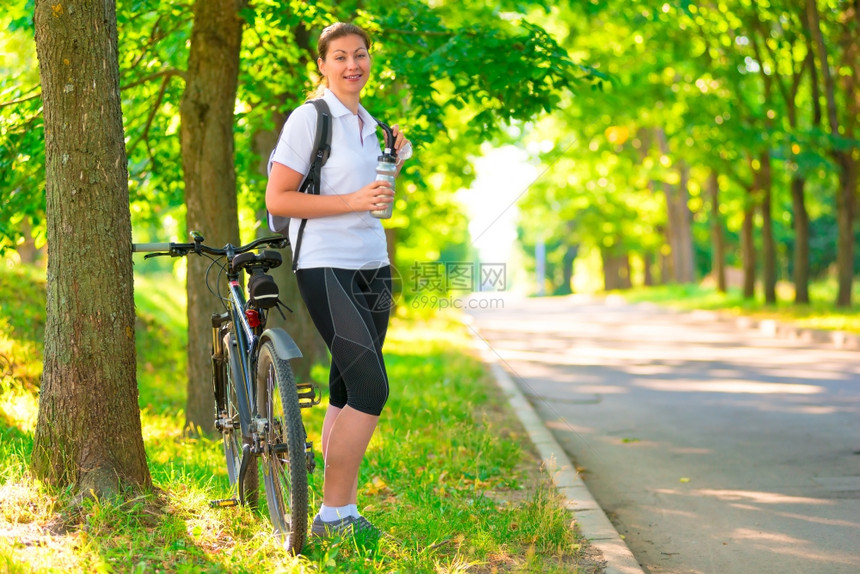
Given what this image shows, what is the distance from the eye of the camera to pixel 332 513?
3.94m

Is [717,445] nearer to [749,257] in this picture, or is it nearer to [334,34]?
[334,34]

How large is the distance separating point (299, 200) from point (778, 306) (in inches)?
758

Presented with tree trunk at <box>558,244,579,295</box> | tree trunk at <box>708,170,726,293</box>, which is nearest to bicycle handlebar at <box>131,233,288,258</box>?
tree trunk at <box>708,170,726,293</box>

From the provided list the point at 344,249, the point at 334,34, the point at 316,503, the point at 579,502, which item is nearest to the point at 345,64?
the point at 334,34

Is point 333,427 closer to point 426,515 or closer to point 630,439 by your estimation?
point 426,515

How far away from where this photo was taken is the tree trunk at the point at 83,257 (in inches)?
157

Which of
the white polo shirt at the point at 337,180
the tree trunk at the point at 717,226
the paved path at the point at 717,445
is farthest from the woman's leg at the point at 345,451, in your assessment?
the tree trunk at the point at 717,226

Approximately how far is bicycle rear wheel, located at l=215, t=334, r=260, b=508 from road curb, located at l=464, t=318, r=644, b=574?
1139 millimetres

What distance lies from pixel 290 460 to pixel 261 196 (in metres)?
5.09

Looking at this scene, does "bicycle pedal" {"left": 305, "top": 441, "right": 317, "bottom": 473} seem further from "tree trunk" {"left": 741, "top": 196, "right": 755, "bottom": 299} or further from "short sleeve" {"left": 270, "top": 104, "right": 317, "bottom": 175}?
"tree trunk" {"left": 741, "top": 196, "right": 755, "bottom": 299}

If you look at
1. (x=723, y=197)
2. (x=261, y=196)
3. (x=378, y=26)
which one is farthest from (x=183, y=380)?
(x=723, y=197)

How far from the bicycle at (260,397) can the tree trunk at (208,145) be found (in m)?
2.11

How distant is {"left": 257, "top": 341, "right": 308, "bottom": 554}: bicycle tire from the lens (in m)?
3.49

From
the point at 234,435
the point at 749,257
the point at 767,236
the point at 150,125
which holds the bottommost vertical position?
the point at 234,435
